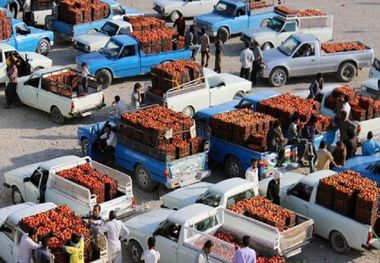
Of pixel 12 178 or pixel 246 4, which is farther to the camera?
pixel 246 4

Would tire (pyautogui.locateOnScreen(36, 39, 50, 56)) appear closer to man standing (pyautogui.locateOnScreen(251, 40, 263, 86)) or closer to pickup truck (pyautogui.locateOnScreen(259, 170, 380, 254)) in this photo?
man standing (pyautogui.locateOnScreen(251, 40, 263, 86))

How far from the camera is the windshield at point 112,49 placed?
87.9 feet

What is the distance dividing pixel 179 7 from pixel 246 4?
363 centimetres

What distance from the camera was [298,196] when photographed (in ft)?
57.6

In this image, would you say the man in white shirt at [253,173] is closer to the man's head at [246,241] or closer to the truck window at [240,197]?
the truck window at [240,197]

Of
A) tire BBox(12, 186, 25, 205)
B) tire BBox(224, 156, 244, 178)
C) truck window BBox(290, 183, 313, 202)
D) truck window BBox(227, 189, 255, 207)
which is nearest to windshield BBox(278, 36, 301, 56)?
tire BBox(224, 156, 244, 178)

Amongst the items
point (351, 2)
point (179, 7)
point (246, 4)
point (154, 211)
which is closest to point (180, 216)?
point (154, 211)

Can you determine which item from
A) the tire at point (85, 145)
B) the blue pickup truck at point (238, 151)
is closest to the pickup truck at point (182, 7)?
the blue pickup truck at point (238, 151)

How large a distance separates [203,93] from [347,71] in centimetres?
648

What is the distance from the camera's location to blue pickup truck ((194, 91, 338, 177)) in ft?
64.1

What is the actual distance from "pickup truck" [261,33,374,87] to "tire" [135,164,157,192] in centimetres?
856

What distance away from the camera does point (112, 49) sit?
26891 millimetres

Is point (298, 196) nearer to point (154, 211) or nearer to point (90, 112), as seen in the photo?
point (154, 211)

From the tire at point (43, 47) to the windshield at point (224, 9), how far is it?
7186 millimetres
